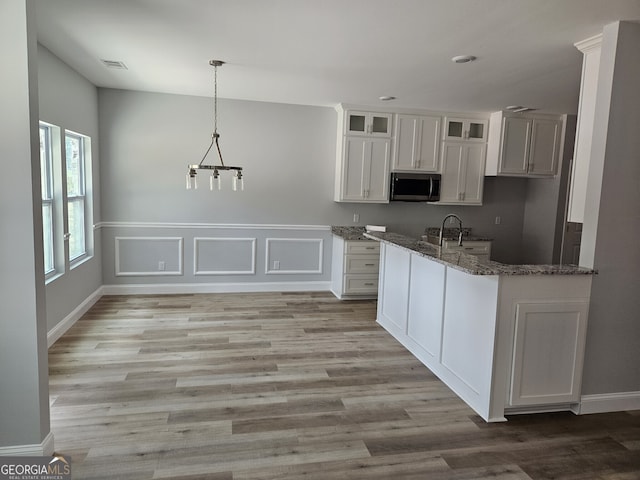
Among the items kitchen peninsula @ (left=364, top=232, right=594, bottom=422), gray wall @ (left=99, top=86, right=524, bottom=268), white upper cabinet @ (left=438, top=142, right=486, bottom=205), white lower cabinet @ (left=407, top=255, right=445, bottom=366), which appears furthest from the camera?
white upper cabinet @ (left=438, top=142, right=486, bottom=205)

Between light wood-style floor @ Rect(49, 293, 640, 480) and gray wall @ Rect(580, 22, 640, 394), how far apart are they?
0.36 meters

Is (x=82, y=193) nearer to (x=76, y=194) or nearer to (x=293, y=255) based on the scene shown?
(x=76, y=194)

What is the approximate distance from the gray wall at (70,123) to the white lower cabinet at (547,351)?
3748mm

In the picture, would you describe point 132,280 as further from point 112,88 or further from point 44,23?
point 44,23

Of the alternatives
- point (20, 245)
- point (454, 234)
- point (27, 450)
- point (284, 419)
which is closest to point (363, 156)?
point (454, 234)

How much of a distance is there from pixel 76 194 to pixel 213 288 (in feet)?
6.44

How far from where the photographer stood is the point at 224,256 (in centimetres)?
564

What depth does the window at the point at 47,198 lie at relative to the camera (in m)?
3.79

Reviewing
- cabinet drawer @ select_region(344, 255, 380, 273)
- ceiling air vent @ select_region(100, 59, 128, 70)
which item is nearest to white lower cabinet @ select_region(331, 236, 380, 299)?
cabinet drawer @ select_region(344, 255, 380, 273)

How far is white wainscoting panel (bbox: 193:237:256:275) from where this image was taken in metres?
5.56

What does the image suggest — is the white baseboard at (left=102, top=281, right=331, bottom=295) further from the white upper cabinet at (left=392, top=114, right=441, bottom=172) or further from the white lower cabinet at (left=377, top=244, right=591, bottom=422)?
the white lower cabinet at (left=377, top=244, right=591, bottom=422)

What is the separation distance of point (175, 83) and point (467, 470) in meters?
4.48

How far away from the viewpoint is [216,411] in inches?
108

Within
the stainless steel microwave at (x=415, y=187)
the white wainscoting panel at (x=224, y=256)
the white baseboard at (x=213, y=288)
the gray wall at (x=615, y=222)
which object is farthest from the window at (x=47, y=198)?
the gray wall at (x=615, y=222)
